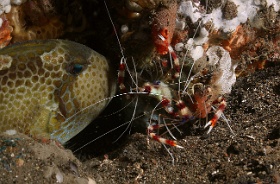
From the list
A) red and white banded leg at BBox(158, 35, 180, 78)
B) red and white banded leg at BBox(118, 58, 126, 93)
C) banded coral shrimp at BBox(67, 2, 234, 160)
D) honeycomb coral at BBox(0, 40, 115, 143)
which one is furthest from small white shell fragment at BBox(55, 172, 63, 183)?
red and white banded leg at BBox(158, 35, 180, 78)

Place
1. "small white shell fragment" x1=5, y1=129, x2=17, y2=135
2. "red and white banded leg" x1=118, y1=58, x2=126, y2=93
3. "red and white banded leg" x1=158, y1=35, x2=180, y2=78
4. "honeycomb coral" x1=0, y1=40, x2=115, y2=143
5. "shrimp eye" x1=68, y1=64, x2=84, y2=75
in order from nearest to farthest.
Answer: "small white shell fragment" x1=5, y1=129, x2=17, y2=135 < "honeycomb coral" x1=0, y1=40, x2=115, y2=143 < "shrimp eye" x1=68, y1=64, x2=84, y2=75 < "red and white banded leg" x1=158, y1=35, x2=180, y2=78 < "red and white banded leg" x1=118, y1=58, x2=126, y2=93

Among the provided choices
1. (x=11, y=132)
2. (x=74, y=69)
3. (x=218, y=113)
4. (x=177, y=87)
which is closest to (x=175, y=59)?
(x=177, y=87)

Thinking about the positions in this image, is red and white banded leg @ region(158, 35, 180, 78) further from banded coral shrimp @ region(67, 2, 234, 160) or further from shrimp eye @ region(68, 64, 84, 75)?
shrimp eye @ region(68, 64, 84, 75)

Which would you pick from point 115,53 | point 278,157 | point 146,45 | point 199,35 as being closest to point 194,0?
point 199,35

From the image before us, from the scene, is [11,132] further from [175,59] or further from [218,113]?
[218,113]

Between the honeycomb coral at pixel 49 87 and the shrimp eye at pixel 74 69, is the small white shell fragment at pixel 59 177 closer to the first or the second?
the honeycomb coral at pixel 49 87

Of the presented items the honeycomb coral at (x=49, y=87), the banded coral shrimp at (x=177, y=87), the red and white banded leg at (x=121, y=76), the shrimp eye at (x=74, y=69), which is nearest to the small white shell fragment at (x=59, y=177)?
the honeycomb coral at (x=49, y=87)

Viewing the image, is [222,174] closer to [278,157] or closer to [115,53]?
[278,157]

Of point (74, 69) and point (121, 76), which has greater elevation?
point (74, 69)
